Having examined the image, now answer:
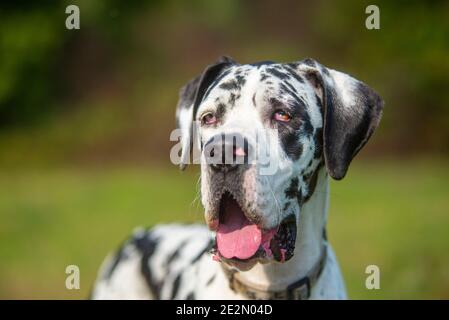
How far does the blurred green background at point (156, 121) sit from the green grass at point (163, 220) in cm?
4

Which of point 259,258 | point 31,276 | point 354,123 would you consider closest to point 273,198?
point 259,258

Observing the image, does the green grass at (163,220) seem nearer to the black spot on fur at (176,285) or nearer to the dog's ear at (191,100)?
the black spot on fur at (176,285)

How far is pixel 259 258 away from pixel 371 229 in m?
7.58

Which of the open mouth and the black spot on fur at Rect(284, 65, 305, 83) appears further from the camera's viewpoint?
the black spot on fur at Rect(284, 65, 305, 83)

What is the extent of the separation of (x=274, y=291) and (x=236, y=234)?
0.47 metres

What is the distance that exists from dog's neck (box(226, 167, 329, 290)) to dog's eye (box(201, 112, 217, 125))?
69 cm

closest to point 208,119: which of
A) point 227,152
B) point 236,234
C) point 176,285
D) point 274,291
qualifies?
point 227,152

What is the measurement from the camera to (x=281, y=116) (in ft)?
14.3

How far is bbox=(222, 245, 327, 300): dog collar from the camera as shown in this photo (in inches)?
177

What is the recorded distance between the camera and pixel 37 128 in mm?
24672

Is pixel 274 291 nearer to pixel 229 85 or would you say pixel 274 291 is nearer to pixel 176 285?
pixel 176 285

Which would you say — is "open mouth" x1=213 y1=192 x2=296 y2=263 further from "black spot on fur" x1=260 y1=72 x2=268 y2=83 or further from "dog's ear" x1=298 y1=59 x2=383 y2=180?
"black spot on fur" x1=260 y1=72 x2=268 y2=83

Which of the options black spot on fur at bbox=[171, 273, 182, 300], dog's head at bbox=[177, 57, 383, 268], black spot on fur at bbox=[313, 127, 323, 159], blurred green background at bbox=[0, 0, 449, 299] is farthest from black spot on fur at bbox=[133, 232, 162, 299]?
blurred green background at bbox=[0, 0, 449, 299]
